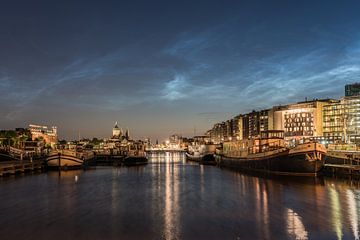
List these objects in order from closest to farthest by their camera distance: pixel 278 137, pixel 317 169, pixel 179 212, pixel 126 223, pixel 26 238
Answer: pixel 26 238
pixel 126 223
pixel 179 212
pixel 317 169
pixel 278 137

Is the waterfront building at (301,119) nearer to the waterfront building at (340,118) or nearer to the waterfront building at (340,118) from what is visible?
the waterfront building at (340,118)

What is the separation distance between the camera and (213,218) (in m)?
27.5

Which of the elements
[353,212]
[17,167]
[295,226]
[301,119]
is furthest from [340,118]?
[295,226]

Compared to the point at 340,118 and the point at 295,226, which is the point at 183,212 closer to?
the point at 295,226

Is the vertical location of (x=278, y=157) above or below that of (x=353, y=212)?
above

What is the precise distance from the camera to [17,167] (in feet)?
226

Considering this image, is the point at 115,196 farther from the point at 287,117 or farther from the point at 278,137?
the point at 287,117

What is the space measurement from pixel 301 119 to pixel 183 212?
14984 cm

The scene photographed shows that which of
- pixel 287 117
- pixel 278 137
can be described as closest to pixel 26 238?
pixel 278 137

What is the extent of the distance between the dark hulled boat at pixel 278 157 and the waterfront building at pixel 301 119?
273 feet

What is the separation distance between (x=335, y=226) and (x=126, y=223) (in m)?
13.6

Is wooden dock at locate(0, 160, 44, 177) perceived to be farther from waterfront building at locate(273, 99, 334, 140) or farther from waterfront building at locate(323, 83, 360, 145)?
waterfront building at locate(273, 99, 334, 140)

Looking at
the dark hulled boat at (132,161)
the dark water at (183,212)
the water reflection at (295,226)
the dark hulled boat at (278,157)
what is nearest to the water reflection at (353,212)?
the dark water at (183,212)

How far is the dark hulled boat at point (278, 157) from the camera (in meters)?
56.6
